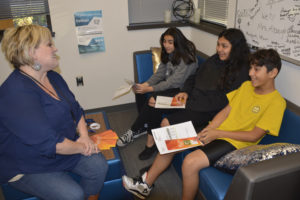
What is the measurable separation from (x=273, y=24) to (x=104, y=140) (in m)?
1.59

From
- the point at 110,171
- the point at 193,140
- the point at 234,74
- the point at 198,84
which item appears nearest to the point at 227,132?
the point at 193,140

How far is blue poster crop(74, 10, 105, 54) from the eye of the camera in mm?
2965

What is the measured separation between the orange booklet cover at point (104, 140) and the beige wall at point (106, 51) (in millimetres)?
1355

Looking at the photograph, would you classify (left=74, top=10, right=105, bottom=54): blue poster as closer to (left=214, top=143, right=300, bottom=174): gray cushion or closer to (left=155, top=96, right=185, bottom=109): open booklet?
(left=155, top=96, right=185, bottom=109): open booklet

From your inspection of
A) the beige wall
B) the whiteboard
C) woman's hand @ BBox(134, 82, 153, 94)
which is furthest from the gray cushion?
the beige wall

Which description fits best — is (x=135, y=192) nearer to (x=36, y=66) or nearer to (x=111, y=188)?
(x=111, y=188)

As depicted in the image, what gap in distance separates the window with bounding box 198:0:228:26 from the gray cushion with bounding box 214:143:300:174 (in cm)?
178

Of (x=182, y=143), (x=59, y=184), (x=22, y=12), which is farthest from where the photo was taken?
(x=22, y=12)

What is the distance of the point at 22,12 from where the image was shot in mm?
2859

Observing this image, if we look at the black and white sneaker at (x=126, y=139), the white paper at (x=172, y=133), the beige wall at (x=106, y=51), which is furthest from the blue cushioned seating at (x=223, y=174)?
the beige wall at (x=106, y=51)

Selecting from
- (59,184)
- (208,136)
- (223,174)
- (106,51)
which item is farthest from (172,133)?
(106,51)

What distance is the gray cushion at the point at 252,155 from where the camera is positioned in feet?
4.50

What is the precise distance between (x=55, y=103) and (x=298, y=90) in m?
1.69

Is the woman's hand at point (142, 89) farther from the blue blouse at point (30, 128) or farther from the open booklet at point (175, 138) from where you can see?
the blue blouse at point (30, 128)
